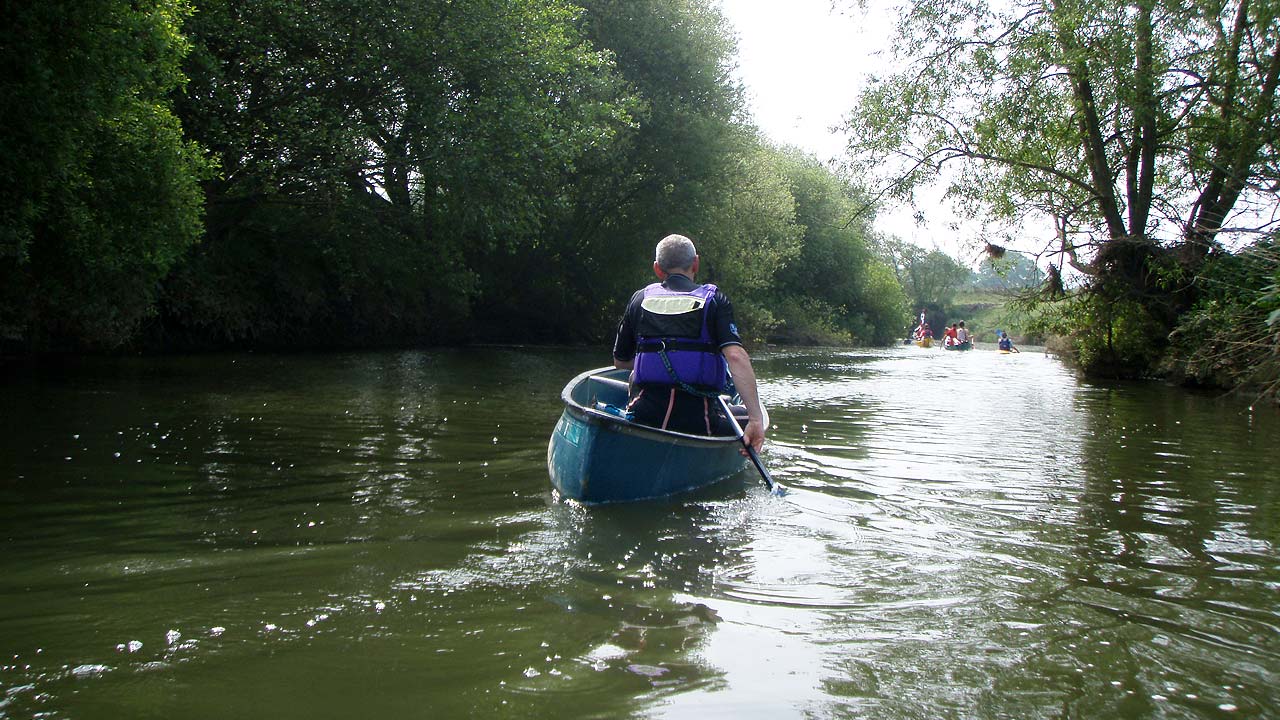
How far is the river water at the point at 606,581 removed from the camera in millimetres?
3076

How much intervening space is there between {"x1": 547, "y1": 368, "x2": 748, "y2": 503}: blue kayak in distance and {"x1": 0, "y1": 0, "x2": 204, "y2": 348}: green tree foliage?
25.1ft

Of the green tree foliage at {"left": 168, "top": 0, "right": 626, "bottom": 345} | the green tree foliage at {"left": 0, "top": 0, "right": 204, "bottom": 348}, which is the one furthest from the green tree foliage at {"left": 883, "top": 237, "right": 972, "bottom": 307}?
the green tree foliage at {"left": 0, "top": 0, "right": 204, "bottom": 348}

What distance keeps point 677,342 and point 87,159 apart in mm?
8724

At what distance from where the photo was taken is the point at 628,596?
4148mm

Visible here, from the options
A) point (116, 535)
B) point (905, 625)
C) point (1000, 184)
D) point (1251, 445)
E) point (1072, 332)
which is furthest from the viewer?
point (1072, 332)

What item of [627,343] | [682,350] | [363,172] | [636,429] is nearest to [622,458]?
[636,429]

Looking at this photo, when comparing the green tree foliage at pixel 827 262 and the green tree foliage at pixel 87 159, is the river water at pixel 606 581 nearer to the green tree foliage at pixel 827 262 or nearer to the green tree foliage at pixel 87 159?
the green tree foliage at pixel 87 159

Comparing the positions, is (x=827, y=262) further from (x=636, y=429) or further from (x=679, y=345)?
(x=636, y=429)

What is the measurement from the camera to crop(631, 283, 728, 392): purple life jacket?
622 cm

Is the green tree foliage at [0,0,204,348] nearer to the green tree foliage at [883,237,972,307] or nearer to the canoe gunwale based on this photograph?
the canoe gunwale

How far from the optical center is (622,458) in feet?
19.6

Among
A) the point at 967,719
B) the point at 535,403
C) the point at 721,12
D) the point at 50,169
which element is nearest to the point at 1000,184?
the point at 535,403

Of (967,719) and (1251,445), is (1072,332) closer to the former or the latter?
(1251,445)

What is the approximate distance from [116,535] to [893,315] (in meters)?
55.7
